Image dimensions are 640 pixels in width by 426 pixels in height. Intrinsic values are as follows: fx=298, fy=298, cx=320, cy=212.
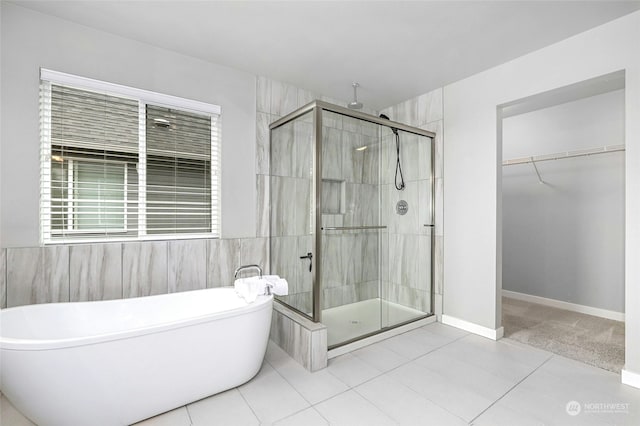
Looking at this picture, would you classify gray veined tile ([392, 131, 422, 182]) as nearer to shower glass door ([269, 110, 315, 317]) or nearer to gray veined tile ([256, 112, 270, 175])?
shower glass door ([269, 110, 315, 317])

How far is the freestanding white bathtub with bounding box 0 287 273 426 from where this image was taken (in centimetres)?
144

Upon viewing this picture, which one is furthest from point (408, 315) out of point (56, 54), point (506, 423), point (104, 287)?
point (56, 54)

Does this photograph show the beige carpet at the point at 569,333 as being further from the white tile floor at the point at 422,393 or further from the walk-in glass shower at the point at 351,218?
the walk-in glass shower at the point at 351,218

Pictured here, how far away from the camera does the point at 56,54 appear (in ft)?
7.32

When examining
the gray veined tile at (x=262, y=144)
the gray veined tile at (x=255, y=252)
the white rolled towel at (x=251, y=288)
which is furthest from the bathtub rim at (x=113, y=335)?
the gray veined tile at (x=262, y=144)

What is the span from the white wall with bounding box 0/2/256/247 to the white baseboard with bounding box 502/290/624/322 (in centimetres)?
397

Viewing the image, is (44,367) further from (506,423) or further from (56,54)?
(506,423)

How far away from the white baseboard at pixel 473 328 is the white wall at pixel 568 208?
5.31 ft

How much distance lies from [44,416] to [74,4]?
8.43 ft

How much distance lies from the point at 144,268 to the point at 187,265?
34 centimetres

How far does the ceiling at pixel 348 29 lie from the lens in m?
2.08

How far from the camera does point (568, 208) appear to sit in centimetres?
382

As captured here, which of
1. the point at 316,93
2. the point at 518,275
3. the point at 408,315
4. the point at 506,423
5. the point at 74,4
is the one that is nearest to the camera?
the point at 506,423

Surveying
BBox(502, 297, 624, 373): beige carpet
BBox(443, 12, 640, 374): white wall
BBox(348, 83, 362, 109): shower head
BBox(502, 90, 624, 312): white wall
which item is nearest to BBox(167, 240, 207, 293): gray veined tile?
BBox(348, 83, 362, 109): shower head
